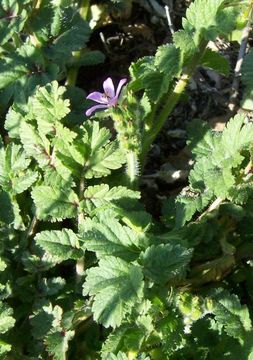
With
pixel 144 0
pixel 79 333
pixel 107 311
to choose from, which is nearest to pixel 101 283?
pixel 107 311

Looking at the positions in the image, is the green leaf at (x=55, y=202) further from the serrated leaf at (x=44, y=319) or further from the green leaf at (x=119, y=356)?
the green leaf at (x=119, y=356)

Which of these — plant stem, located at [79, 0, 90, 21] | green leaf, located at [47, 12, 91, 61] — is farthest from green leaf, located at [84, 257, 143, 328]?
plant stem, located at [79, 0, 90, 21]

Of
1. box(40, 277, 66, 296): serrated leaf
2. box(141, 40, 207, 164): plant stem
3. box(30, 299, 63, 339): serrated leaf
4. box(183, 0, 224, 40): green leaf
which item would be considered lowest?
box(30, 299, 63, 339): serrated leaf

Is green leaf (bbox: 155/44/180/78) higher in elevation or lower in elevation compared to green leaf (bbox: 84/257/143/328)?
higher

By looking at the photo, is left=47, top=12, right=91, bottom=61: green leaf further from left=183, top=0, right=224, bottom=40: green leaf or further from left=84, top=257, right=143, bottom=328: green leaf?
left=84, top=257, right=143, bottom=328: green leaf

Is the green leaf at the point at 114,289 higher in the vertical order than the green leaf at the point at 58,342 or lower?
higher

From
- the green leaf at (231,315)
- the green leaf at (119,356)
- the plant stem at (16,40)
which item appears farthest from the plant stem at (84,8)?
the green leaf at (119,356)

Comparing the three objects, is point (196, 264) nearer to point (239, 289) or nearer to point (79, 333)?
point (239, 289)

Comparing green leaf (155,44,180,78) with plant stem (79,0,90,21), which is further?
plant stem (79,0,90,21)
